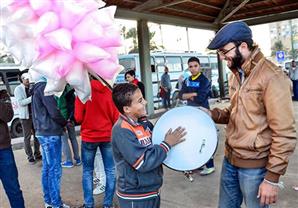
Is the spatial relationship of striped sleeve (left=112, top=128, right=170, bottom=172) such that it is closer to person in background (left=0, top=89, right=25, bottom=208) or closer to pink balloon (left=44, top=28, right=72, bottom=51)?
pink balloon (left=44, top=28, right=72, bottom=51)

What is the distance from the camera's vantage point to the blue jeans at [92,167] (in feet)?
11.1

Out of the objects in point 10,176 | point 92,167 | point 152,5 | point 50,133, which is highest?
point 152,5

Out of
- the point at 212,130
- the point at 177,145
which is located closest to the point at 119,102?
the point at 177,145

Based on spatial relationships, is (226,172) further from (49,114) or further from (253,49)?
(49,114)

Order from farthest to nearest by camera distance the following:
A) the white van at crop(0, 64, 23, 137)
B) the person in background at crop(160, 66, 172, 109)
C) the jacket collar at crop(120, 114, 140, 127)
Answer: the person in background at crop(160, 66, 172, 109), the white van at crop(0, 64, 23, 137), the jacket collar at crop(120, 114, 140, 127)

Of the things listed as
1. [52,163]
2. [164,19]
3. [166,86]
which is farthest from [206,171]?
[166,86]

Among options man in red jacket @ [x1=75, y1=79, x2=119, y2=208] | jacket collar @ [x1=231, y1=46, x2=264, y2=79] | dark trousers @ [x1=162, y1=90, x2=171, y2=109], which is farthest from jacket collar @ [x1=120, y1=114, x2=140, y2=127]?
dark trousers @ [x1=162, y1=90, x2=171, y2=109]

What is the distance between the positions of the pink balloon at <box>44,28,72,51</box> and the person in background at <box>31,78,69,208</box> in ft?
8.10

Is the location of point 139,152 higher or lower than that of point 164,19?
lower

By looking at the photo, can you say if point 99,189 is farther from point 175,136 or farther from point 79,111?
point 175,136

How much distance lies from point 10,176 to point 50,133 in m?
0.65

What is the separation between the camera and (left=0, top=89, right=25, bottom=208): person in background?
2905 mm

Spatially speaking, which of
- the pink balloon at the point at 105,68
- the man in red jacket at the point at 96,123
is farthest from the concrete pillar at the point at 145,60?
the pink balloon at the point at 105,68

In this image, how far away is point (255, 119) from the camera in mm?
1883
